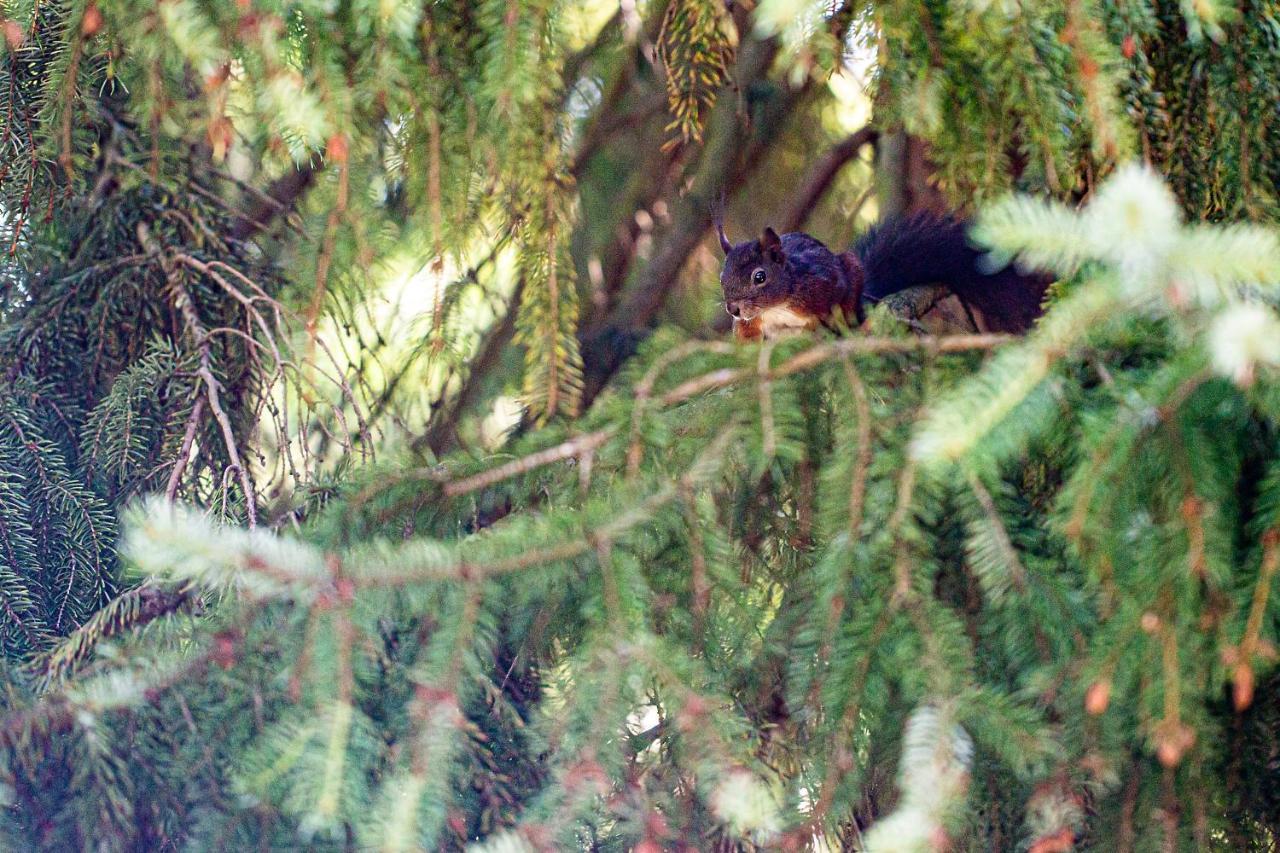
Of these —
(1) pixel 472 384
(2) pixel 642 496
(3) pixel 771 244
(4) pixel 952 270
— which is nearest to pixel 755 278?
(3) pixel 771 244

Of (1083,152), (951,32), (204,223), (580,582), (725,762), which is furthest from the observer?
(204,223)

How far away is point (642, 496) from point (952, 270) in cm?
137

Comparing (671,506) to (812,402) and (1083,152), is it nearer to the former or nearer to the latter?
(812,402)

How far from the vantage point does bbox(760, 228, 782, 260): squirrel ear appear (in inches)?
83.7

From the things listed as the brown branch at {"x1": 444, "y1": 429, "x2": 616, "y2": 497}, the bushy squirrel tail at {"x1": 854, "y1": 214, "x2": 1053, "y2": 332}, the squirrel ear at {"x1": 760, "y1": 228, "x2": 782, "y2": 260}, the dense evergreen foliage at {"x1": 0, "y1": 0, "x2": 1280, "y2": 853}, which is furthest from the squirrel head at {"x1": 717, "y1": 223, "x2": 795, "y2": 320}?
the brown branch at {"x1": 444, "y1": 429, "x2": 616, "y2": 497}

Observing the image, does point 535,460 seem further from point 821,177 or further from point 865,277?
point 821,177

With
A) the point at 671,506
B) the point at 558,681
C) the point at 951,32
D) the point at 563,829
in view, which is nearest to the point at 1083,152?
the point at 951,32

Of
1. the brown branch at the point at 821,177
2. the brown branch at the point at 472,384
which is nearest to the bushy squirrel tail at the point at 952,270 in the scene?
the brown branch at the point at 821,177

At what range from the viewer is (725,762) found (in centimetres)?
80

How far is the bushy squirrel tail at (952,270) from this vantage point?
2039 mm

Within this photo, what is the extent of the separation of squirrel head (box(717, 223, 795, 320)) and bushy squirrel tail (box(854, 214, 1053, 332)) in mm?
169

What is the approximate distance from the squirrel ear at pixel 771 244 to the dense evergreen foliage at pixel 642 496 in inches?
26.6

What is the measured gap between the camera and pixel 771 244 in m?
2.15

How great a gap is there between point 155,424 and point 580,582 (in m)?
0.75
